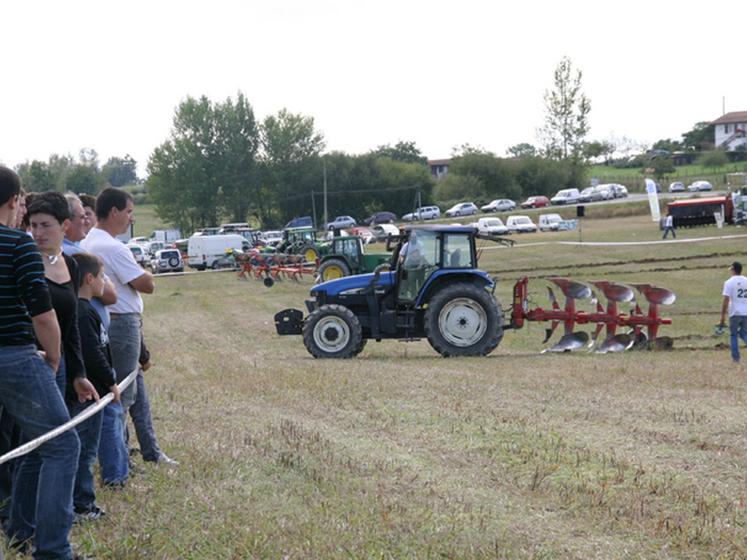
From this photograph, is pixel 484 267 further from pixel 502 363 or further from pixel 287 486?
pixel 287 486

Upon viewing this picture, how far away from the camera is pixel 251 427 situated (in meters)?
7.93

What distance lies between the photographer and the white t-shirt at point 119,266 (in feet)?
21.0

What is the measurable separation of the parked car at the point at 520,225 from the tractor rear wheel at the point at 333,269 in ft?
106

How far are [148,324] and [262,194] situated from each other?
6649cm

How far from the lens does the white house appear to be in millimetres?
134625

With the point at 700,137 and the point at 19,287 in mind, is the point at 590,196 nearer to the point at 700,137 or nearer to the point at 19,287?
the point at 700,137

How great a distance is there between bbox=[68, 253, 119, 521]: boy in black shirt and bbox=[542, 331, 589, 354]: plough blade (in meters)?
12.6

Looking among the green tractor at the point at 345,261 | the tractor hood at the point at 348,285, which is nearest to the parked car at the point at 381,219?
the green tractor at the point at 345,261

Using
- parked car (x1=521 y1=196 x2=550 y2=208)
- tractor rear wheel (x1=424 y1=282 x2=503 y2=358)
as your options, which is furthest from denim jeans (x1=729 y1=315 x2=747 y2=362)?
parked car (x1=521 y1=196 x2=550 y2=208)

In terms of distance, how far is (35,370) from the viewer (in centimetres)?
438

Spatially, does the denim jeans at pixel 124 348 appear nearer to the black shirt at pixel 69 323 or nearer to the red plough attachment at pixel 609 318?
the black shirt at pixel 69 323

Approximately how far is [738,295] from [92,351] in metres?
12.5

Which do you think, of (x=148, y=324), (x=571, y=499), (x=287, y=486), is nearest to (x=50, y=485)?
(x=287, y=486)

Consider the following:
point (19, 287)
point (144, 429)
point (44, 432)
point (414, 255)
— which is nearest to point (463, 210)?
point (414, 255)
